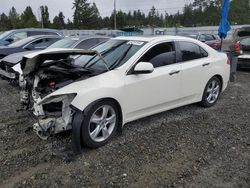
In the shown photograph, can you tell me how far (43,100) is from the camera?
12.4 ft

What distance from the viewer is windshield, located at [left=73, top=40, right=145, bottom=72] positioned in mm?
4527

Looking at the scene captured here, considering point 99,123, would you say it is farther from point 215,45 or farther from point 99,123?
point 215,45

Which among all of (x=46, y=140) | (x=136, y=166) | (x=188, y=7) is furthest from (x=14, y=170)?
(x=188, y=7)

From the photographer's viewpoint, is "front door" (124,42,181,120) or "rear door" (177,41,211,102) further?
"rear door" (177,41,211,102)

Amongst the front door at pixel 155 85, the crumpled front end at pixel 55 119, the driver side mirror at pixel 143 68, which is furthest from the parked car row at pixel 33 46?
the driver side mirror at pixel 143 68

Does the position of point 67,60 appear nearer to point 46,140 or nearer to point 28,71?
point 28,71

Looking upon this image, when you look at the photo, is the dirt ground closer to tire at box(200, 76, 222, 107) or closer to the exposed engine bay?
the exposed engine bay

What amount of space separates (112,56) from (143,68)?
29.4 inches

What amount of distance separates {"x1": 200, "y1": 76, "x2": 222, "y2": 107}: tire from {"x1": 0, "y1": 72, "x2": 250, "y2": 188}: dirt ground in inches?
20.7

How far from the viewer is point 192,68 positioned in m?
5.33

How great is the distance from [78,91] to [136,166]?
1.26 m

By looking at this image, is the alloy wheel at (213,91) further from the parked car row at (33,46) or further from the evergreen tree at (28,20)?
the evergreen tree at (28,20)

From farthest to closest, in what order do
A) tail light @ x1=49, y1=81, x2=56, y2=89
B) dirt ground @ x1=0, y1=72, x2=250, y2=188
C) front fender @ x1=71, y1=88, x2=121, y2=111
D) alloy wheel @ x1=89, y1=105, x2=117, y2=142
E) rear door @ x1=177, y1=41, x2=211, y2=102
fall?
1. rear door @ x1=177, y1=41, x2=211, y2=102
2. tail light @ x1=49, y1=81, x2=56, y2=89
3. alloy wheel @ x1=89, y1=105, x2=117, y2=142
4. front fender @ x1=71, y1=88, x2=121, y2=111
5. dirt ground @ x1=0, y1=72, x2=250, y2=188

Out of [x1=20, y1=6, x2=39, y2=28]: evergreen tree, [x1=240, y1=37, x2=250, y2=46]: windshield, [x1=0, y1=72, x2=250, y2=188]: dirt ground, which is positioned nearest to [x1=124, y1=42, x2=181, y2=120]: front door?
[x1=0, y1=72, x2=250, y2=188]: dirt ground
